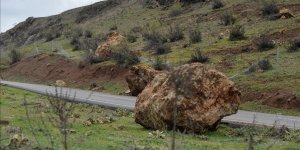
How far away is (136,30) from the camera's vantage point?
63281 millimetres

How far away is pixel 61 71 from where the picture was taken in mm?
51656

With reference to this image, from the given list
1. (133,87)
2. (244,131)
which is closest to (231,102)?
(244,131)

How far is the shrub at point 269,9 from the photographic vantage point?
49.2m

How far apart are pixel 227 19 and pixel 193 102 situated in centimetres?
3326

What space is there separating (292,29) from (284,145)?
1103 inches

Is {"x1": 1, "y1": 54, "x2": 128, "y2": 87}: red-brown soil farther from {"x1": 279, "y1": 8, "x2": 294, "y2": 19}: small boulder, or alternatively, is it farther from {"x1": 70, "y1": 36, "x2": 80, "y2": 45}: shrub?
{"x1": 279, "y1": 8, "x2": 294, "y2": 19}: small boulder

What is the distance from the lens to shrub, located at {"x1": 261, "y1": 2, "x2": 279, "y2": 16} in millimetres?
49209

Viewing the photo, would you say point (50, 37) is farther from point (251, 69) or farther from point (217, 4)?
point (251, 69)

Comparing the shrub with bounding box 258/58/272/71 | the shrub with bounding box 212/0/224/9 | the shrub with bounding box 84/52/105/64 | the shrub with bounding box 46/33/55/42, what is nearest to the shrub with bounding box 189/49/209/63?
the shrub with bounding box 258/58/272/71

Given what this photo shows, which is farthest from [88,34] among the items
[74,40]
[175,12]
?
[175,12]

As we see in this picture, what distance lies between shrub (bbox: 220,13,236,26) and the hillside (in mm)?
92

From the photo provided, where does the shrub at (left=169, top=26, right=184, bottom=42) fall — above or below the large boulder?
above

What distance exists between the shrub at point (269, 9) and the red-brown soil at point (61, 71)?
14.6 metres

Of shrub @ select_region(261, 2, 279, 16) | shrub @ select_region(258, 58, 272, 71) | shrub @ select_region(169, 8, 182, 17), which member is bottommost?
shrub @ select_region(258, 58, 272, 71)
